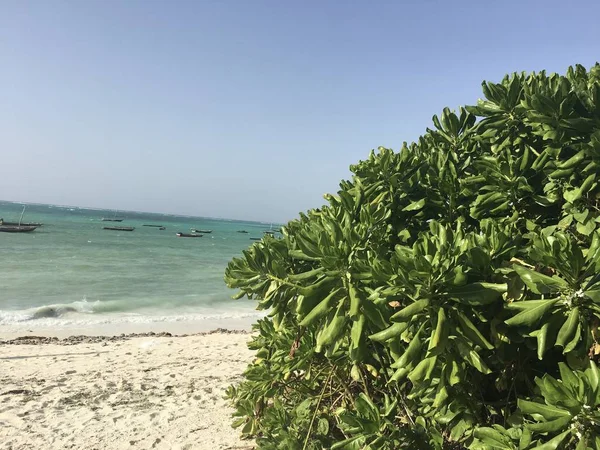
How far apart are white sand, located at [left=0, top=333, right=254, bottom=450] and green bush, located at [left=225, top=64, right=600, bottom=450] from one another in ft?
7.09

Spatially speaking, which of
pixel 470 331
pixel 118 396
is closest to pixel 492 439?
pixel 470 331

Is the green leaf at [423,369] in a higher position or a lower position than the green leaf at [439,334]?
lower

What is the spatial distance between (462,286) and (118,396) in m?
5.15

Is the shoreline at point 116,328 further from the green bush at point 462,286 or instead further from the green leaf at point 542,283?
the green leaf at point 542,283

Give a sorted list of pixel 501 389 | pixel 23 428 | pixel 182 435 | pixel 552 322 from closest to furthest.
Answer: pixel 552 322 < pixel 501 389 < pixel 182 435 < pixel 23 428

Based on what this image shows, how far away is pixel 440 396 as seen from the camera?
152 cm

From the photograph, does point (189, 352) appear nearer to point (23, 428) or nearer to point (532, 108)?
point (23, 428)

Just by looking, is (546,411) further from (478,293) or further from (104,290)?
(104,290)

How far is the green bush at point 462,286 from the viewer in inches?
50.7

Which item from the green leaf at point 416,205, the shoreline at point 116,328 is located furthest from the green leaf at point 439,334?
the shoreline at point 116,328

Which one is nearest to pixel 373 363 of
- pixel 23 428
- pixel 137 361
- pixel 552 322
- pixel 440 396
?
pixel 440 396

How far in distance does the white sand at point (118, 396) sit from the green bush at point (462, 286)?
2162 mm

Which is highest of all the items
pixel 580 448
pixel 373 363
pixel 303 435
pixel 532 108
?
pixel 532 108

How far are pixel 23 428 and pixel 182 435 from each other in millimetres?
1793
